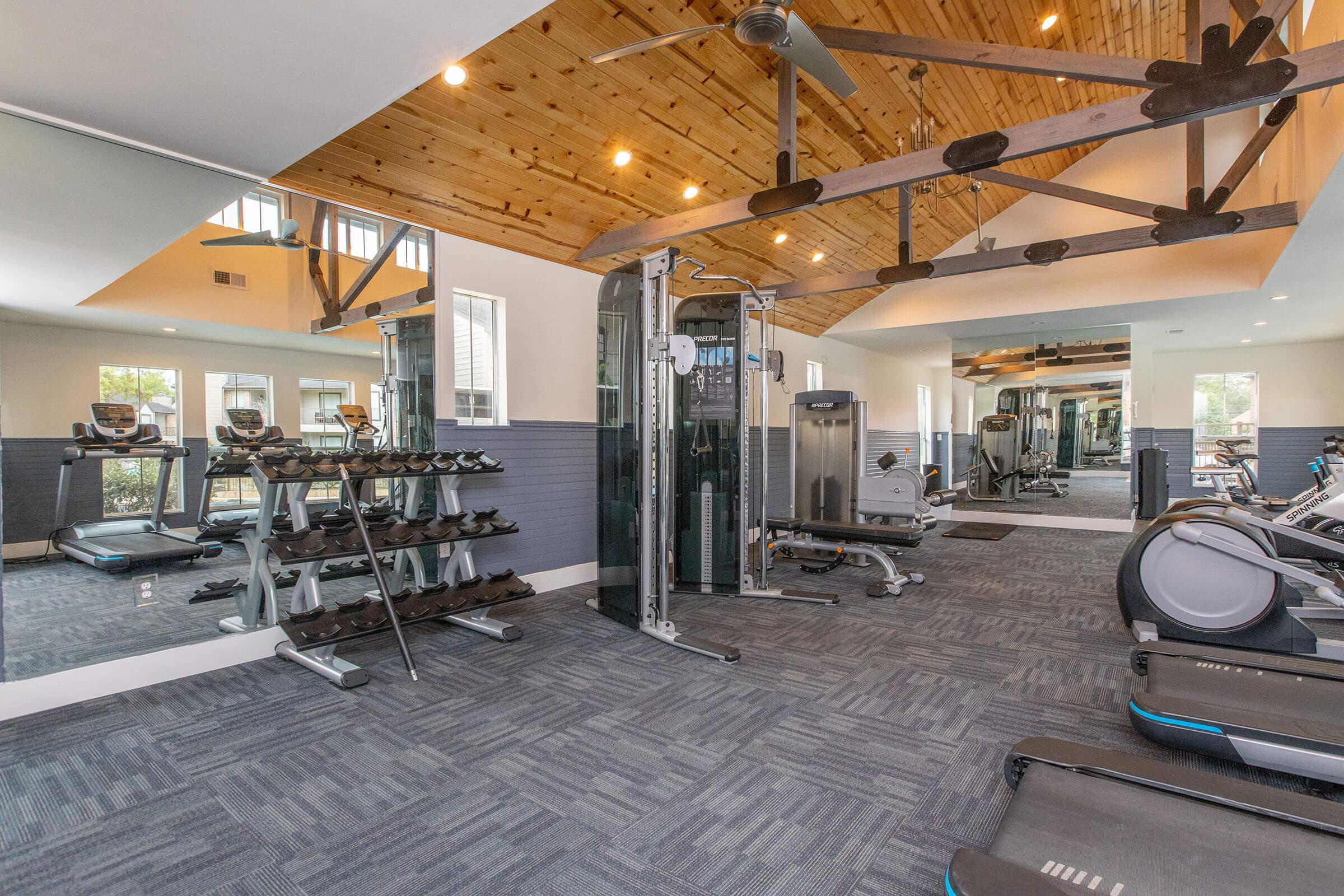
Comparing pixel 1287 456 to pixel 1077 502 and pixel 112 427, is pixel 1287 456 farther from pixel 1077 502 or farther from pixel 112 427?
pixel 112 427

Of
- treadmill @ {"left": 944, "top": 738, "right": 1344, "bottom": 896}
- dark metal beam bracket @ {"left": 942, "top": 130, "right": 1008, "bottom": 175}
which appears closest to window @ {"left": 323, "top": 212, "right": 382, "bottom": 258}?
dark metal beam bracket @ {"left": 942, "top": 130, "right": 1008, "bottom": 175}

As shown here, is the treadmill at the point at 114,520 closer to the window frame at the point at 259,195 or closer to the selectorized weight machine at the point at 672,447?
the window frame at the point at 259,195

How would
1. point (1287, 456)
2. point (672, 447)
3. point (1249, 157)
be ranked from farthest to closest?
point (1287, 456), point (1249, 157), point (672, 447)

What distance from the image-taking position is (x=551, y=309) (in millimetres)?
5008

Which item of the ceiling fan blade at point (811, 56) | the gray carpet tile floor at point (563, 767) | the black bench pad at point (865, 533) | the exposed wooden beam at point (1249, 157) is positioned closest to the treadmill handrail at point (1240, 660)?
the gray carpet tile floor at point (563, 767)

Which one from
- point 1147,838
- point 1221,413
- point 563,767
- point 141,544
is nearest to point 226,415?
point 141,544

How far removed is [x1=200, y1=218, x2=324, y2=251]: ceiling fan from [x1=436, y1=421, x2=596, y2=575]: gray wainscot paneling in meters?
1.34

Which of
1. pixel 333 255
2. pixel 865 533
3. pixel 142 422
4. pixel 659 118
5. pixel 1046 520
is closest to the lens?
pixel 142 422

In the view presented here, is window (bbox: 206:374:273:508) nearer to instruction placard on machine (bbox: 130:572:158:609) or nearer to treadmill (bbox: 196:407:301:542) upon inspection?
treadmill (bbox: 196:407:301:542)

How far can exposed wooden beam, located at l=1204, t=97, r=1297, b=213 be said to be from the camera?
4566mm

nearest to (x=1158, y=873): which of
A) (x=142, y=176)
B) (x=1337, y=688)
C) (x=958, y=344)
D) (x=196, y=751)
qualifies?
(x=1337, y=688)

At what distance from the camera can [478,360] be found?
4.51m

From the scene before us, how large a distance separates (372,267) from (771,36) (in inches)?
108

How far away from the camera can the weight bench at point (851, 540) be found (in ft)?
16.6
